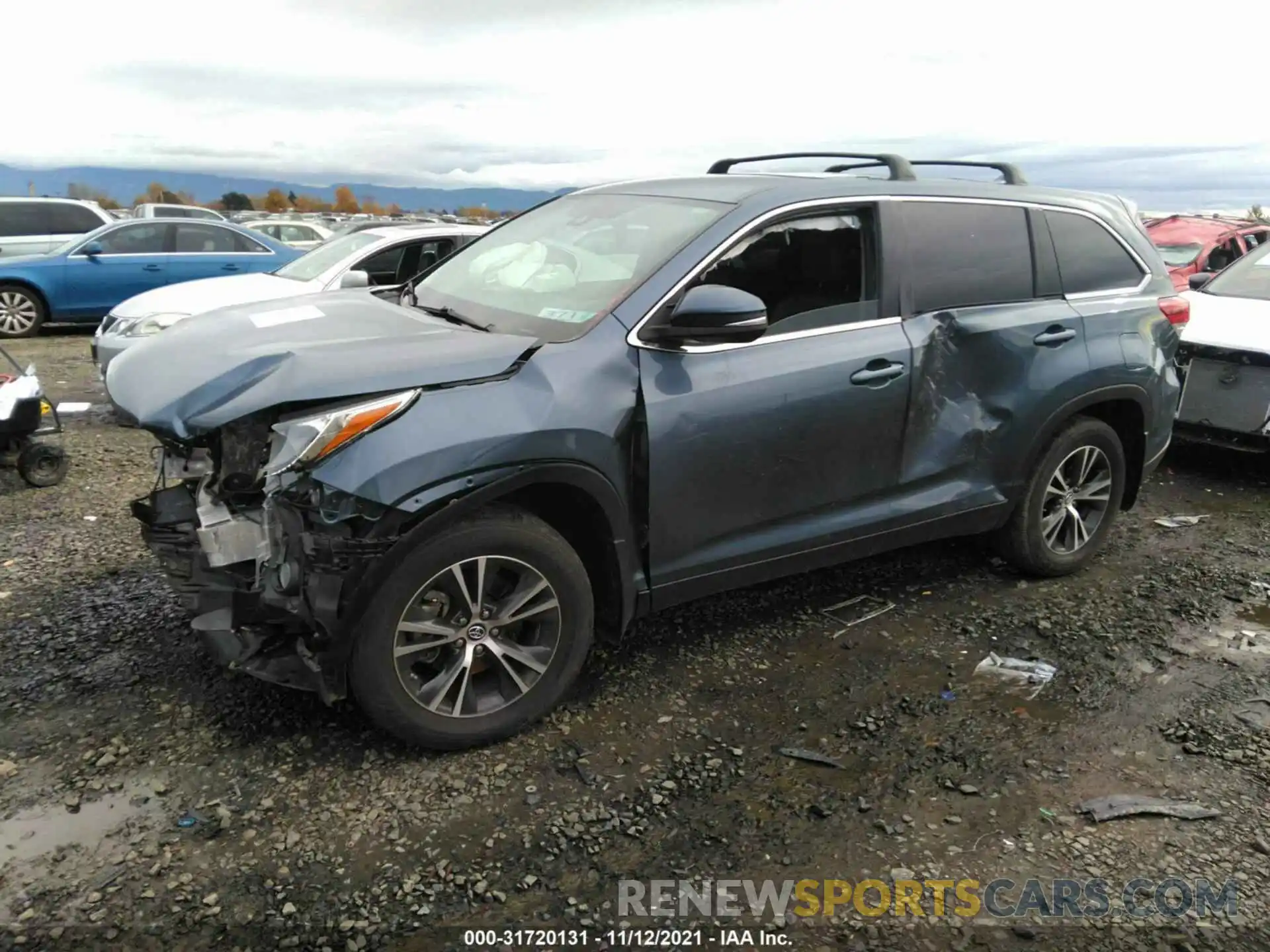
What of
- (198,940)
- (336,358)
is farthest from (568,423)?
(198,940)

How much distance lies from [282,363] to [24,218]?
474 inches

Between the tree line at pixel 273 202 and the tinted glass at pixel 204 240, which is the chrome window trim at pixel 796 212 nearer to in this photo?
the tinted glass at pixel 204 240

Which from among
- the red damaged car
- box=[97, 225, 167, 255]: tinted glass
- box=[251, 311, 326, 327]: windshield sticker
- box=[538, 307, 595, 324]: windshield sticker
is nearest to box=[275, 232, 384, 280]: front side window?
box=[97, 225, 167, 255]: tinted glass

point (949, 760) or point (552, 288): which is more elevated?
point (552, 288)

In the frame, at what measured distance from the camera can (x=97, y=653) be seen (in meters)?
3.51

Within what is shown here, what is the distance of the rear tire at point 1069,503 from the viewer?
431cm

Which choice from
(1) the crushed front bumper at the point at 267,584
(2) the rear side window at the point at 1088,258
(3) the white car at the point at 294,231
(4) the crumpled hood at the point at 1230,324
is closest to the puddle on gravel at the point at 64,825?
(1) the crushed front bumper at the point at 267,584

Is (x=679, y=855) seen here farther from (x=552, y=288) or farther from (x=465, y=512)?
(x=552, y=288)

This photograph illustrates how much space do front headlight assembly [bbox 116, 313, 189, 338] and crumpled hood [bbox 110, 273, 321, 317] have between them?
0.05m

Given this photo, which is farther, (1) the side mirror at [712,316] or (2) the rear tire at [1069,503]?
(2) the rear tire at [1069,503]

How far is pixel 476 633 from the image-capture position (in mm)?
2936

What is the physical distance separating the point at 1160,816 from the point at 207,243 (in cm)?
1161

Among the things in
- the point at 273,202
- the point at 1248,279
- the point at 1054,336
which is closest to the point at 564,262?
the point at 1054,336

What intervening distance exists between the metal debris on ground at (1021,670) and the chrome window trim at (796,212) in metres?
1.45
